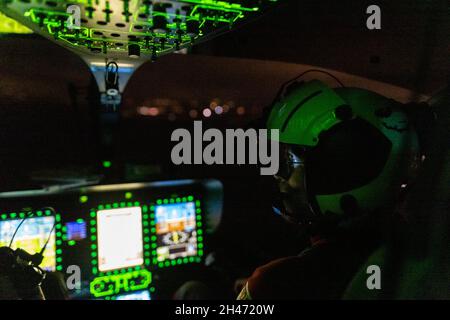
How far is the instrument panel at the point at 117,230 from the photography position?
1.18 metres

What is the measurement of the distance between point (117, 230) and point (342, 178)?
0.81 metres

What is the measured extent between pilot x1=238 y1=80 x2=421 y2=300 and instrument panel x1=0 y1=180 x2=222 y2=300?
1.84ft

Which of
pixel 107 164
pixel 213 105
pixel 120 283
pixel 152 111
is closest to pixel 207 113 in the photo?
pixel 213 105

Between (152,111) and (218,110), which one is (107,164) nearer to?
(152,111)

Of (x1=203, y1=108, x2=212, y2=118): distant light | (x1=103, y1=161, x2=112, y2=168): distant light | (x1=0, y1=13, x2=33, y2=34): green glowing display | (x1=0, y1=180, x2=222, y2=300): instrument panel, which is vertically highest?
(x1=0, y1=13, x2=33, y2=34): green glowing display

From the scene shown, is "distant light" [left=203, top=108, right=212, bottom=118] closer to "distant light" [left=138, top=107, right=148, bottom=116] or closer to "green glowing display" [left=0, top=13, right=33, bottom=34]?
"distant light" [left=138, top=107, right=148, bottom=116]

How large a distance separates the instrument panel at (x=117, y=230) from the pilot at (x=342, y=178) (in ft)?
1.84

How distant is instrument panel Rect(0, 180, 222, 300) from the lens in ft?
3.88

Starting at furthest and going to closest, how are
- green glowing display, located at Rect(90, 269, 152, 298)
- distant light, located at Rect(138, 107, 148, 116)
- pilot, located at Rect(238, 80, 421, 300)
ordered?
distant light, located at Rect(138, 107, 148, 116) < green glowing display, located at Rect(90, 269, 152, 298) < pilot, located at Rect(238, 80, 421, 300)

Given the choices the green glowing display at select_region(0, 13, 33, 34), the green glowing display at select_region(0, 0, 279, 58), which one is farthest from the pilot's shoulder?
the green glowing display at select_region(0, 13, 33, 34)
